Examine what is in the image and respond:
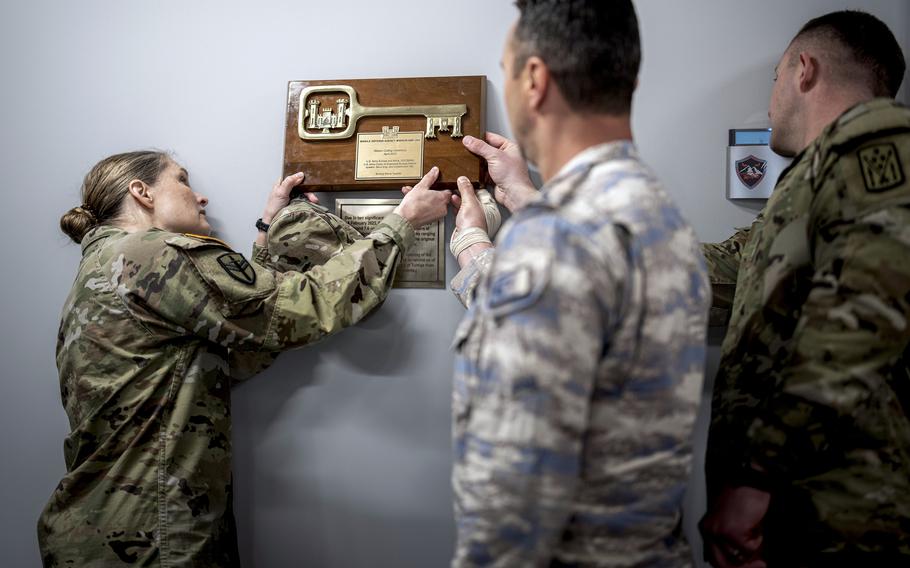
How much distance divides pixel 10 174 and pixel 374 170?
1.16m

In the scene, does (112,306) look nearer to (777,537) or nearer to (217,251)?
(217,251)

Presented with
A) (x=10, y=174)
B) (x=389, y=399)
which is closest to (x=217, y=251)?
(x=389, y=399)

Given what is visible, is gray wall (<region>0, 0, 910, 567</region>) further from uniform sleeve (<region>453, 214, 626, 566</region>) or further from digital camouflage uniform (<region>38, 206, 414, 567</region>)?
uniform sleeve (<region>453, 214, 626, 566</region>)

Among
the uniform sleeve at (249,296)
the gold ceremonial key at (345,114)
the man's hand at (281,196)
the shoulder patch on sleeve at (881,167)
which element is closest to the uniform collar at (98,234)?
the uniform sleeve at (249,296)

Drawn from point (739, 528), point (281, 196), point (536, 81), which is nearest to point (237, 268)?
point (281, 196)

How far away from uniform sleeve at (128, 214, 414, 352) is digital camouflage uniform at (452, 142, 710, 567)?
72 centimetres

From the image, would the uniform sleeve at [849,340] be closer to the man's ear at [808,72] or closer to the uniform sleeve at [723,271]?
the man's ear at [808,72]

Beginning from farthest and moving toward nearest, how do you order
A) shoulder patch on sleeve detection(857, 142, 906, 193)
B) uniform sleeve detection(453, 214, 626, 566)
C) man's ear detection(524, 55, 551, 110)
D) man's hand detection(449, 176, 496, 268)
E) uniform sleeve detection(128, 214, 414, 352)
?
man's hand detection(449, 176, 496, 268) → uniform sleeve detection(128, 214, 414, 352) → shoulder patch on sleeve detection(857, 142, 906, 193) → man's ear detection(524, 55, 551, 110) → uniform sleeve detection(453, 214, 626, 566)

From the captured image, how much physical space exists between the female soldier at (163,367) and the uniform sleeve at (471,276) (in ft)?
0.54

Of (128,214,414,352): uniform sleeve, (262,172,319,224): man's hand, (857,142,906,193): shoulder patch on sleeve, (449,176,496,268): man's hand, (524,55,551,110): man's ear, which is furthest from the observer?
(262,172,319,224): man's hand

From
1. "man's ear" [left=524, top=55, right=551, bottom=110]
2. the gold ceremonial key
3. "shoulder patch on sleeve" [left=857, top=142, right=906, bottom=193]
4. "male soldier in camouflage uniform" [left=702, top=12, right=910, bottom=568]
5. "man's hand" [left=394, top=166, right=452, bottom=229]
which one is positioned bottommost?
"male soldier in camouflage uniform" [left=702, top=12, right=910, bottom=568]

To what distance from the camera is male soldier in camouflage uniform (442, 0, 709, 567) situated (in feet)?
2.29

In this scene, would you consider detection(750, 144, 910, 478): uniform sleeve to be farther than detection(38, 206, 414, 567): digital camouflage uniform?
No

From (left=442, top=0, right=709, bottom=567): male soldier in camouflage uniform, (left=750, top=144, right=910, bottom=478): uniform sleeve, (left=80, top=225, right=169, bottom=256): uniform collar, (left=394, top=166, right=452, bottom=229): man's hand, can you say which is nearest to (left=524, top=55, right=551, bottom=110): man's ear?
(left=442, top=0, right=709, bottom=567): male soldier in camouflage uniform
